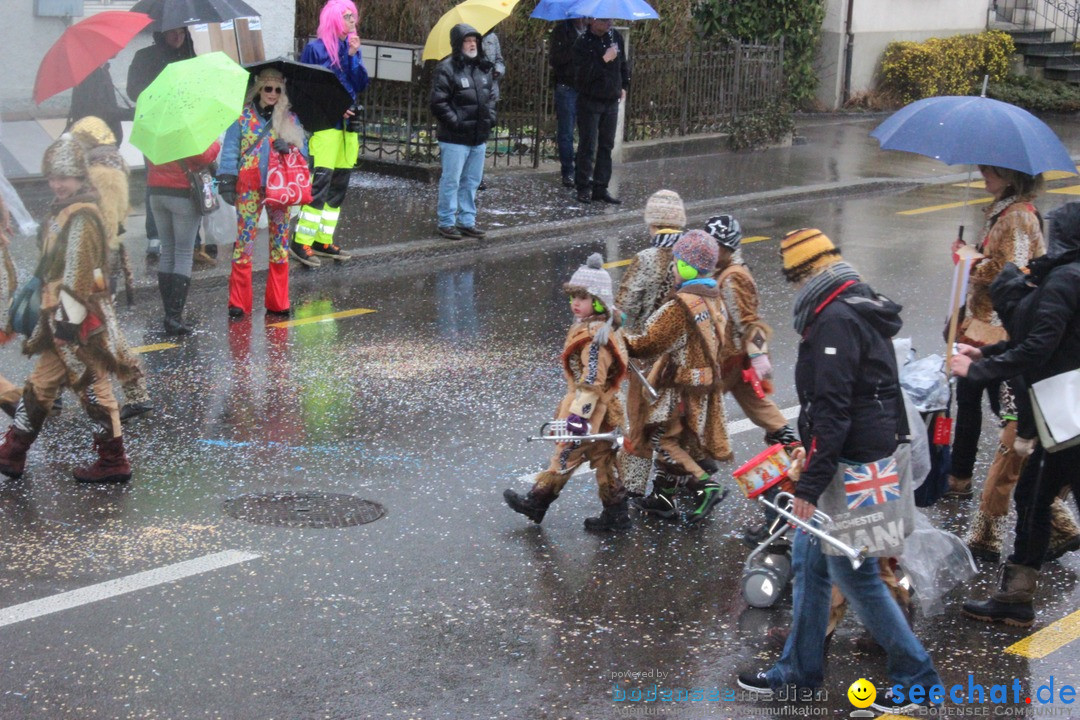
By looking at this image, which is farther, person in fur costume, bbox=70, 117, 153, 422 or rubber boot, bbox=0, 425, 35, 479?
person in fur costume, bbox=70, 117, 153, 422

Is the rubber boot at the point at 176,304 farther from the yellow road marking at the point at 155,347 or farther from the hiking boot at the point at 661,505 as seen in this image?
the hiking boot at the point at 661,505

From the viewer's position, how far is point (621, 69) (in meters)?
15.0

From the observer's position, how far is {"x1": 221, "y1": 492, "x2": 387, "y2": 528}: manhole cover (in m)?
6.33

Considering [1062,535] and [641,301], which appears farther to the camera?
[641,301]

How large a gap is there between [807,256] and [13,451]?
398 cm

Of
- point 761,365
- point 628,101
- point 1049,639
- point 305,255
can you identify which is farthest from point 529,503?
point 628,101

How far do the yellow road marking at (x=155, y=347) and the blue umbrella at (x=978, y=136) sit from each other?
4.96m

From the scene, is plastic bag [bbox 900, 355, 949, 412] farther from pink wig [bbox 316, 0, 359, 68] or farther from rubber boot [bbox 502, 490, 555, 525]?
pink wig [bbox 316, 0, 359, 68]


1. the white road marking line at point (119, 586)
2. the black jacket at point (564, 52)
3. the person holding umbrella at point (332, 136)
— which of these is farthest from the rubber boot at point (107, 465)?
the black jacket at point (564, 52)

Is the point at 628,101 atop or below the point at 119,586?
atop

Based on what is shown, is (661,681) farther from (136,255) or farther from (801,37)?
(801,37)

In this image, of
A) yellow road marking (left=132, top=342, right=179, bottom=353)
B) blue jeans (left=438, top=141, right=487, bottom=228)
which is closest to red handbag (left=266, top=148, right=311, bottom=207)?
yellow road marking (left=132, top=342, right=179, bottom=353)

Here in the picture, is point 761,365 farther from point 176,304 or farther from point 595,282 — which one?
point 176,304

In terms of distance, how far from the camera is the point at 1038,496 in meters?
5.49
